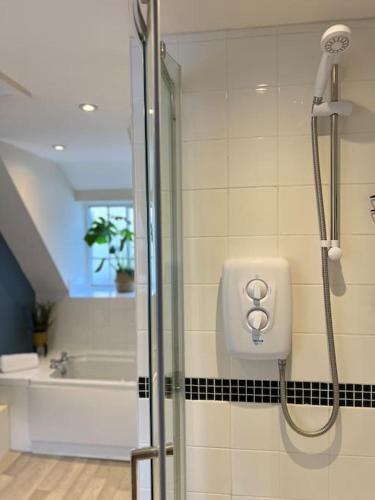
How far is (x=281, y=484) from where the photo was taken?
4.55 feet

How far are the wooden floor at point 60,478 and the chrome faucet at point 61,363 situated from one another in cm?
67

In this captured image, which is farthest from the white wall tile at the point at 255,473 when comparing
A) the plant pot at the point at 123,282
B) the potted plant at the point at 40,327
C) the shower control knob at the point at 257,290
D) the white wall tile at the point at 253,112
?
the potted plant at the point at 40,327

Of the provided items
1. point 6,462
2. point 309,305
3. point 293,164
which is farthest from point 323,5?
point 6,462

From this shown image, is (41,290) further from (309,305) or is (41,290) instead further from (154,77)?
(154,77)

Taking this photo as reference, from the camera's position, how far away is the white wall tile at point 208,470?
4.65ft

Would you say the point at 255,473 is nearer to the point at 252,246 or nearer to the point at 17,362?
the point at 252,246

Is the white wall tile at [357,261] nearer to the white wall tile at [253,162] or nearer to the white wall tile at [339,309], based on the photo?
the white wall tile at [339,309]

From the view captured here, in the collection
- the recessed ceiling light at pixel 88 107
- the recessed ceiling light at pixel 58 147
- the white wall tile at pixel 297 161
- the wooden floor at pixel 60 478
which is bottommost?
the wooden floor at pixel 60 478

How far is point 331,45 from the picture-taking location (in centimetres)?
106

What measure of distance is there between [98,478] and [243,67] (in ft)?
8.88

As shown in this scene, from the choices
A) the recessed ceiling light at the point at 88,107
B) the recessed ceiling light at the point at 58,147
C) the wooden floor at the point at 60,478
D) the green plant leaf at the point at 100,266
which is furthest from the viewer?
the green plant leaf at the point at 100,266

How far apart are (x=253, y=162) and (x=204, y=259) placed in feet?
1.26

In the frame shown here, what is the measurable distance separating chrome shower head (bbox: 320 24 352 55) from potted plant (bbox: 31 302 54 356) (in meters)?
3.53

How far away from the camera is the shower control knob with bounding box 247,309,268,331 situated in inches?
50.6
